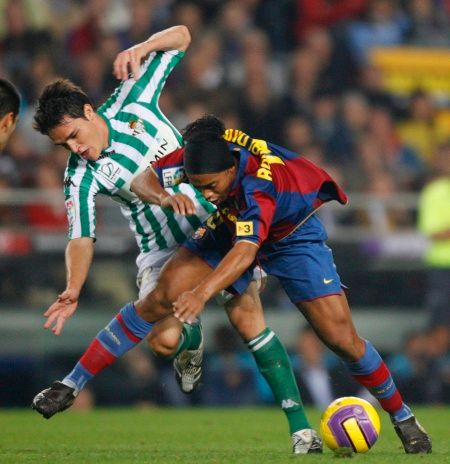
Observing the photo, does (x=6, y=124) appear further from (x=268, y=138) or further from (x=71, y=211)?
(x=268, y=138)

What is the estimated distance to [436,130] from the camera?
49.8 feet

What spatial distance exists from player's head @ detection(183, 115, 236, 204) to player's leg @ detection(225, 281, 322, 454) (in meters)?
0.95

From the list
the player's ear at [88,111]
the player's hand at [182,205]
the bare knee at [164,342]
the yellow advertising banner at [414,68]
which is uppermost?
the player's ear at [88,111]

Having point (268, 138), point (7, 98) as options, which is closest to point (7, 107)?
point (7, 98)

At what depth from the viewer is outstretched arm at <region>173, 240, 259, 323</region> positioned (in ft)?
20.7

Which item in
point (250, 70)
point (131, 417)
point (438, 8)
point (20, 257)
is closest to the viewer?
point (131, 417)

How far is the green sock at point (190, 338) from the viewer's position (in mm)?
8398

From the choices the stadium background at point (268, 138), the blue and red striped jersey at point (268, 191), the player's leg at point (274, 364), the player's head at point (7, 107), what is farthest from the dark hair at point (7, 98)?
the stadium background at point (268, 138)

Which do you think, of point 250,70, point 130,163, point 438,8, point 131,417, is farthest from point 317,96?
point 130,163

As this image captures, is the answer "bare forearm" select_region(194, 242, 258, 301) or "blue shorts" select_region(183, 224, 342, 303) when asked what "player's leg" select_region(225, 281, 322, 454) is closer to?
"blue shorts" select_region(183, 224, 342, 303)

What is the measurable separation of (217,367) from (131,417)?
1528 millimetres

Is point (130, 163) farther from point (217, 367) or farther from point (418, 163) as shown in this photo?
point (418, 163)

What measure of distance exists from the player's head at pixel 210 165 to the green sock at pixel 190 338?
1.59 metres

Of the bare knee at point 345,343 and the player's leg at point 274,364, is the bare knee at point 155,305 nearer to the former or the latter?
the player's leg at point 274,364
